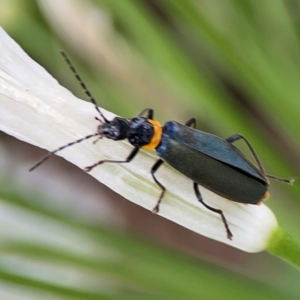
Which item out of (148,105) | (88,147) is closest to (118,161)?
(88,147)

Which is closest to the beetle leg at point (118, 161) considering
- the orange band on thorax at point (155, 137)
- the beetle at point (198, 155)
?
the beetle at point (198, 155)

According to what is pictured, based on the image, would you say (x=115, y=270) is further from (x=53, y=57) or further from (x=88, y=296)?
(x=53, y=57)

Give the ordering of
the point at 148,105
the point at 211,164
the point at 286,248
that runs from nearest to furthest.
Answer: the point at 286,248 < the point at 211,164 < the point at 148,105

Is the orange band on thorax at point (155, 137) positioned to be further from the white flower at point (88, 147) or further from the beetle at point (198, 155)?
the white flower at point (88, 147)

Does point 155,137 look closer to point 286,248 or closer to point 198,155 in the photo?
point 198,155

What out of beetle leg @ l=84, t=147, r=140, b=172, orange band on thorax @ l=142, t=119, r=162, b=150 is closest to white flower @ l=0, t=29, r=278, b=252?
beetle leg @ l=84, t=147, r=140, b=172

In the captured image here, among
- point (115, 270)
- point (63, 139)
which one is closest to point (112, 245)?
point (115, 270)
